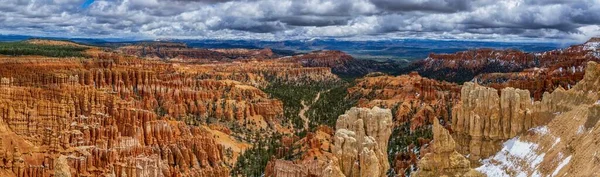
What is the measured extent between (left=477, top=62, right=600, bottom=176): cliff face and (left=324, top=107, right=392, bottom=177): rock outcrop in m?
9.74

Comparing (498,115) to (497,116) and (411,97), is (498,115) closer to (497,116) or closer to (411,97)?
(497,116)

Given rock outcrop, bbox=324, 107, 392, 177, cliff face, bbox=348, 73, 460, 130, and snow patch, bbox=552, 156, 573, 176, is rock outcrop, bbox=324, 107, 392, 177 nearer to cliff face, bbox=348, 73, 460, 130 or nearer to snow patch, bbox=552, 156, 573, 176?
snow patch, bbox=552, 156, 573, 176

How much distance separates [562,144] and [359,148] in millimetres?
16015

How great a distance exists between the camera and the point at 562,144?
A: 116 feet

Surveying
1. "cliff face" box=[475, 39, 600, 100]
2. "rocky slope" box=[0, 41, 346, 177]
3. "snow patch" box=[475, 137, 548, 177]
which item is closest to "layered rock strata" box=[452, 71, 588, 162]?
"snow patch" box=[475, 137, 548, 177]

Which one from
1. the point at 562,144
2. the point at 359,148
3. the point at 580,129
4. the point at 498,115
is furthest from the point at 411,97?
the point at 359,148

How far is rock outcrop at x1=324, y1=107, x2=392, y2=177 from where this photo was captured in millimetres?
25516

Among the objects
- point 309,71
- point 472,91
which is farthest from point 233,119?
point 309,71

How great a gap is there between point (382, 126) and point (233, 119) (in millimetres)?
59075

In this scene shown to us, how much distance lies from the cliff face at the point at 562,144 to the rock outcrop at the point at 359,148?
9739 mm

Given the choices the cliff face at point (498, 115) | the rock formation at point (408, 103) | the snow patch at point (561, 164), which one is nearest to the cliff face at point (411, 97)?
the rock formation at point (408, 103)

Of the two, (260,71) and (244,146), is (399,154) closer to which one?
(244,146)

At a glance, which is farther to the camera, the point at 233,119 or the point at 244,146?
the point at 233,119

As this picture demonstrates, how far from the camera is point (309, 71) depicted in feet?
646
